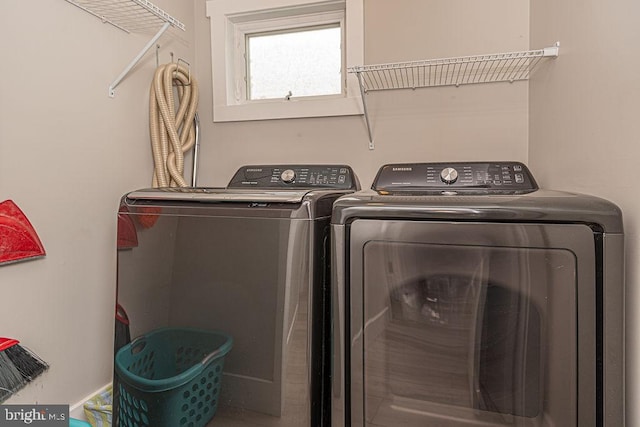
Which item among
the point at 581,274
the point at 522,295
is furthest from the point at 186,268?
the point at 581,274

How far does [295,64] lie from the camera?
2.02 m

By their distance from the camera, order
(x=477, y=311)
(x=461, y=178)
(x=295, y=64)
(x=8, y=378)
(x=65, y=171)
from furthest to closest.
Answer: (x=295, y=64) < (x=461, y=178) < (x=65, y=171) < (x=8, y=378) < (x=477, y=311)

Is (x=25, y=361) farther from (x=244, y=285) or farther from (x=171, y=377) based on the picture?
(x=244, y=285)

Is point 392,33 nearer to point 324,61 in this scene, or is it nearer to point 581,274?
point 324,61

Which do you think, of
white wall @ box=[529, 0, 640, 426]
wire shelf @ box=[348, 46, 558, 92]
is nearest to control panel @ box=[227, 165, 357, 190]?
wire shelf @ box=[348, 46, 558, 92]

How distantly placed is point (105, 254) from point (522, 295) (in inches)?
55.7

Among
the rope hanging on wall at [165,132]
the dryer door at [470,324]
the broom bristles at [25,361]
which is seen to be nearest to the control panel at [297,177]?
the rope hanging on wall at [165,132]

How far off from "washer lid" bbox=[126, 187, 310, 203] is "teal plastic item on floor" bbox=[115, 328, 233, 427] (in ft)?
1.35

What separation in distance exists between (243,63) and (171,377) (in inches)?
63.0

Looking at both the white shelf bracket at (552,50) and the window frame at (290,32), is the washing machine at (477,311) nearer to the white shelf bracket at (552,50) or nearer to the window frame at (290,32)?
the white shelf bracket at (552,50)

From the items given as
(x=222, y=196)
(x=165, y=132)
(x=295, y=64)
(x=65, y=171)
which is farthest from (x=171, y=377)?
(x=295, y=64)

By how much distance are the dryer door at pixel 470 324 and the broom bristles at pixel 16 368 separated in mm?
937

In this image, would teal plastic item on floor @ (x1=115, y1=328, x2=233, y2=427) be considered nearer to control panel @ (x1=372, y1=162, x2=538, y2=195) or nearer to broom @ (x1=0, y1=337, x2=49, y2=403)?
broom @ (x1=0, y1=337, x2=49, y2=403)

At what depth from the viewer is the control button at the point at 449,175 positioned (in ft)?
4.76
